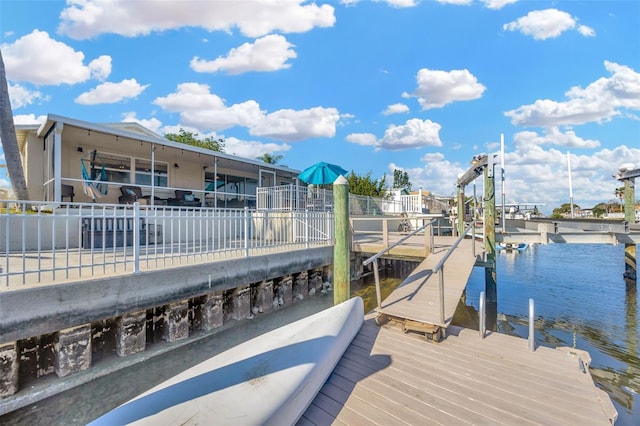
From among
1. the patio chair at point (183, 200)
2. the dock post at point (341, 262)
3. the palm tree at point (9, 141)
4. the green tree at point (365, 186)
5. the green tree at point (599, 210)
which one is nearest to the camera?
the dock post at point (341, 262)

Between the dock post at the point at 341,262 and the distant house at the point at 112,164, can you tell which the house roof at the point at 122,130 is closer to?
the distant house at the point at 112,164

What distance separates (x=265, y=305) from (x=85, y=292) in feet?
12.6

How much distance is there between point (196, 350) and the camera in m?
5.28

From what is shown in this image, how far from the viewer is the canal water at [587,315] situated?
16.2 ft

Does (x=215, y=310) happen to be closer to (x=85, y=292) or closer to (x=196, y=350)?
(x=196, y=350)

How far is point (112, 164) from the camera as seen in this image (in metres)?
11.1

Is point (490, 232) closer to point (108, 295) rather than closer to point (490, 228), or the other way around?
point (490, 228)

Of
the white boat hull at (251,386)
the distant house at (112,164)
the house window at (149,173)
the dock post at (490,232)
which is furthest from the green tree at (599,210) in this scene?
the white boat hull at (251,386)

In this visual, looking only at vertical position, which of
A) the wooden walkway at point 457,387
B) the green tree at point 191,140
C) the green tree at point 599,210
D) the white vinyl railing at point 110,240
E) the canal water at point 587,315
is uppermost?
the green tree at point 191,140

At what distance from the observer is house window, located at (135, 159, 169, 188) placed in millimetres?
11781

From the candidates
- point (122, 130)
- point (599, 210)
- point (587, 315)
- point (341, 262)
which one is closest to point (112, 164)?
point (122, 130)

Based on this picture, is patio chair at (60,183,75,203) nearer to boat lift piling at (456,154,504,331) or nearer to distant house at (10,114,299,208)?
distant house at (10,114,299,208)

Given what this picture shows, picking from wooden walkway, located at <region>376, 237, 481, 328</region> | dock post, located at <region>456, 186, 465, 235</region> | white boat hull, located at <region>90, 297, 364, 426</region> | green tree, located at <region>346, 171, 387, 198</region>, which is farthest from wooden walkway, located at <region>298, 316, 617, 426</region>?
green tree, located at <region>346, 171, 387, 198</region>

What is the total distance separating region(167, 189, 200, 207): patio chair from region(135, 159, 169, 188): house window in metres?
0.95
